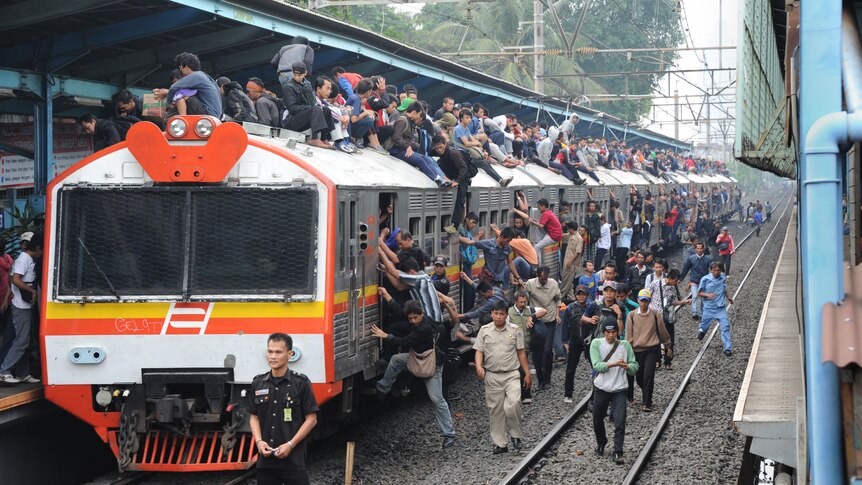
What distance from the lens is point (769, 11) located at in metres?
11.1

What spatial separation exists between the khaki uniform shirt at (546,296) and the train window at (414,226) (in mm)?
2230

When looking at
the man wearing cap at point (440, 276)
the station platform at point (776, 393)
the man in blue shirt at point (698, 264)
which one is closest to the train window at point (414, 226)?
the man wearing cap at point (440, 276)

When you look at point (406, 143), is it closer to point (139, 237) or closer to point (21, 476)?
point (139, 237)

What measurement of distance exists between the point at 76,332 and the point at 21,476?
1.49 meters

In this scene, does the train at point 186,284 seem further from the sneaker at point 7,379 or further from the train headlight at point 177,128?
the sneaker at point 7,379

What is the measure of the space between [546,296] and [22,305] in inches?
241

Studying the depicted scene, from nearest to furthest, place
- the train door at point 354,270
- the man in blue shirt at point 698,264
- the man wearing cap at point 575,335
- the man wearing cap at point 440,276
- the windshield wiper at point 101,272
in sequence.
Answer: the windshield wiper at point 101,272 < the train door at point 354,270 < the man wearing cap at point 440,276 < the man wearing cap at point 575,335 < the man in blue shirt at point 698,264

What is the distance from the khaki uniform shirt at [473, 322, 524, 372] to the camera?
9828 mm

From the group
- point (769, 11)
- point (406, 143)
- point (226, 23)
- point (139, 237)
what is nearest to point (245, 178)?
point (139, 237)

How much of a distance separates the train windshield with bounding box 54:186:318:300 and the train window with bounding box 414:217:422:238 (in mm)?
2441

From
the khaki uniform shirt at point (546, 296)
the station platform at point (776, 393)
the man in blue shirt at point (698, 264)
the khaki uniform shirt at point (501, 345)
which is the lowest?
the station platform at point (776, 393)

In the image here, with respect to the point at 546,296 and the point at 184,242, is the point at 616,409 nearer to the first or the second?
the point at 546,296

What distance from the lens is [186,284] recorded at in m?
8.62

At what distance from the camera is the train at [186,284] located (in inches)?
334
